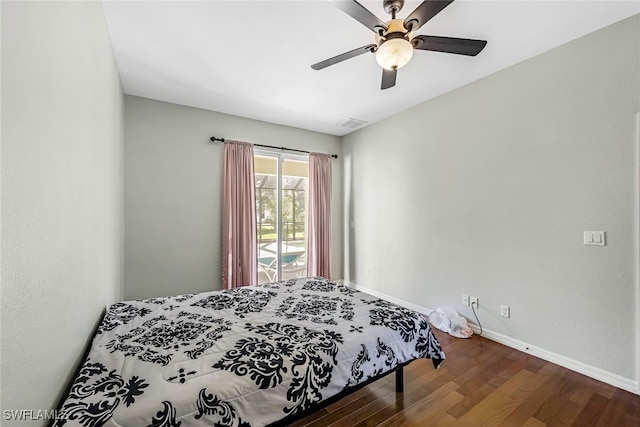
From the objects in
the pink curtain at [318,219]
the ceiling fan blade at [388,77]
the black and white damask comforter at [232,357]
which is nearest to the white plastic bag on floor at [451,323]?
the black and white damask comforter at [232,357]

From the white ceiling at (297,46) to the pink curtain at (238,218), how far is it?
0.69 meters

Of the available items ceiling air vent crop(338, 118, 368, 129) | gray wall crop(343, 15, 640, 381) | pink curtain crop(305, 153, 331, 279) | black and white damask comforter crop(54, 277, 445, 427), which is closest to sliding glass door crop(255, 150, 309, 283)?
pink curtain crop(305, 153, 331, 279)

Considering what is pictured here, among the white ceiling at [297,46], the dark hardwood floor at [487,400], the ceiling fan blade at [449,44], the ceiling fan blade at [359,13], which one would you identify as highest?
the white ceiling at [297,46]

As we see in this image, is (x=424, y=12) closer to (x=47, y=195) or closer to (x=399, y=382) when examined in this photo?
(x=47, y=195)

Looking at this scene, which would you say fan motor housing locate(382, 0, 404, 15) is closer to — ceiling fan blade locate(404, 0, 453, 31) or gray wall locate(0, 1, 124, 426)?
ceiling fan blade locate(404, 0, 453, 31)

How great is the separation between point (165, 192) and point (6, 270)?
286 centimetres

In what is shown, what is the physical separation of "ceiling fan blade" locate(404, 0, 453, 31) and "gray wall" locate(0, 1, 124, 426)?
1.75 metres

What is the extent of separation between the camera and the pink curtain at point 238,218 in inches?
141

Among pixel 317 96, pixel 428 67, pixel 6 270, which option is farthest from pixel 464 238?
pixel 6 270

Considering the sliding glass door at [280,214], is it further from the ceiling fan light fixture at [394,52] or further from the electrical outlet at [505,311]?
the electrical outlet at [505,311]

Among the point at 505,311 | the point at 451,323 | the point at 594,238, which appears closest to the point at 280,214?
the point at 451,323

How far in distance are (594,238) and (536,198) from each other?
51cm

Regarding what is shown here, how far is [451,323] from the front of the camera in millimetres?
2904

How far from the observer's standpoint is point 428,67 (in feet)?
8.43
